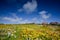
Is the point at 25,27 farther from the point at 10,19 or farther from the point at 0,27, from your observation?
the point at 0,27

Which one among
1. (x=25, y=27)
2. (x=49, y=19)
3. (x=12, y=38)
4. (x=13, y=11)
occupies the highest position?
(x=13, y=11)

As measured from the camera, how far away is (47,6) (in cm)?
195

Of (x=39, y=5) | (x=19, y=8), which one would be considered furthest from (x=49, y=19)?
(x=19, y=8)

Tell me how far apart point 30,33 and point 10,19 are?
42 cm

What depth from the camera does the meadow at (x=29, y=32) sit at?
1860 millimetres

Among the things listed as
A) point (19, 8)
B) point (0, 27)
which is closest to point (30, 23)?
point (19, 8)

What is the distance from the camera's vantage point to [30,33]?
187 centimetres

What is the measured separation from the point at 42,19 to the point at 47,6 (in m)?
0.25

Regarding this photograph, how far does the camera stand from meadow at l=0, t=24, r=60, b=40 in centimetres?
186

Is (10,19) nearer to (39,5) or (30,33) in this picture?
(30,33)

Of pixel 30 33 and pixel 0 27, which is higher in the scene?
pixel 0 27

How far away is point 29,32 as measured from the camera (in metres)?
1.88

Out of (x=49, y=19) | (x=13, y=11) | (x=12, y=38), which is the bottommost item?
(x=12, y=38)

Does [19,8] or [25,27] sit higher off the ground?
[19,8]
